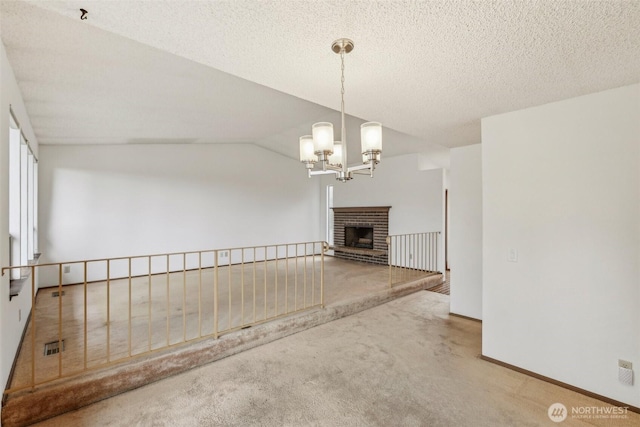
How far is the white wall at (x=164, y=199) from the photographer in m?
5.17

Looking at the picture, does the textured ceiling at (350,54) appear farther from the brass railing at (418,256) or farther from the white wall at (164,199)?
the brass railing at (418,256)

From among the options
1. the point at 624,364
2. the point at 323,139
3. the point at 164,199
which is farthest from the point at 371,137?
the point at 164,199

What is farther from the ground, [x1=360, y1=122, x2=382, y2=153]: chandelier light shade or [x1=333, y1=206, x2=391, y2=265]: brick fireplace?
[x1=360, y1=122, x2=382, y2=153]: chandelier light shade

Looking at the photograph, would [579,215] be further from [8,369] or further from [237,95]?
[8,369]

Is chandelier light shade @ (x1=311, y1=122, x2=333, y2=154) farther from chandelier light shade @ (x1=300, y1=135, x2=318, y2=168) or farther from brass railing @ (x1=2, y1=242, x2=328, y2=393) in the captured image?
brass railing @ (x1=2, y1=242, x2=328, y2=393)

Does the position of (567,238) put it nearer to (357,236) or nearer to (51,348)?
(51,348)

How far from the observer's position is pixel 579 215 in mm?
2271

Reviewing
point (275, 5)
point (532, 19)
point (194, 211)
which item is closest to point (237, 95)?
point (275, 5)

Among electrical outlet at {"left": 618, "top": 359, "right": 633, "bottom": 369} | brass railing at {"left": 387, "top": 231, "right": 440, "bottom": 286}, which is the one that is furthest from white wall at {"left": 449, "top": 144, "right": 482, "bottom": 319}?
electrical outlet at {"left": 618, "top": 359, "right": 633, "bottom": 369}

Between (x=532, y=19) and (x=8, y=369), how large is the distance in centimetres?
401

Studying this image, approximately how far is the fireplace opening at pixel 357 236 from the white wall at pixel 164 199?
1.26 m

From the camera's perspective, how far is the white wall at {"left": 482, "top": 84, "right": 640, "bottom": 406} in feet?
6.84

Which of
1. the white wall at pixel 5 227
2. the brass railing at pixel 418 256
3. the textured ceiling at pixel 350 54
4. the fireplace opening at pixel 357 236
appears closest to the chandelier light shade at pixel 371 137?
the textured ceiling at pixel 350 54

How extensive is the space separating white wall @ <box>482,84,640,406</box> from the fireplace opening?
486cm
